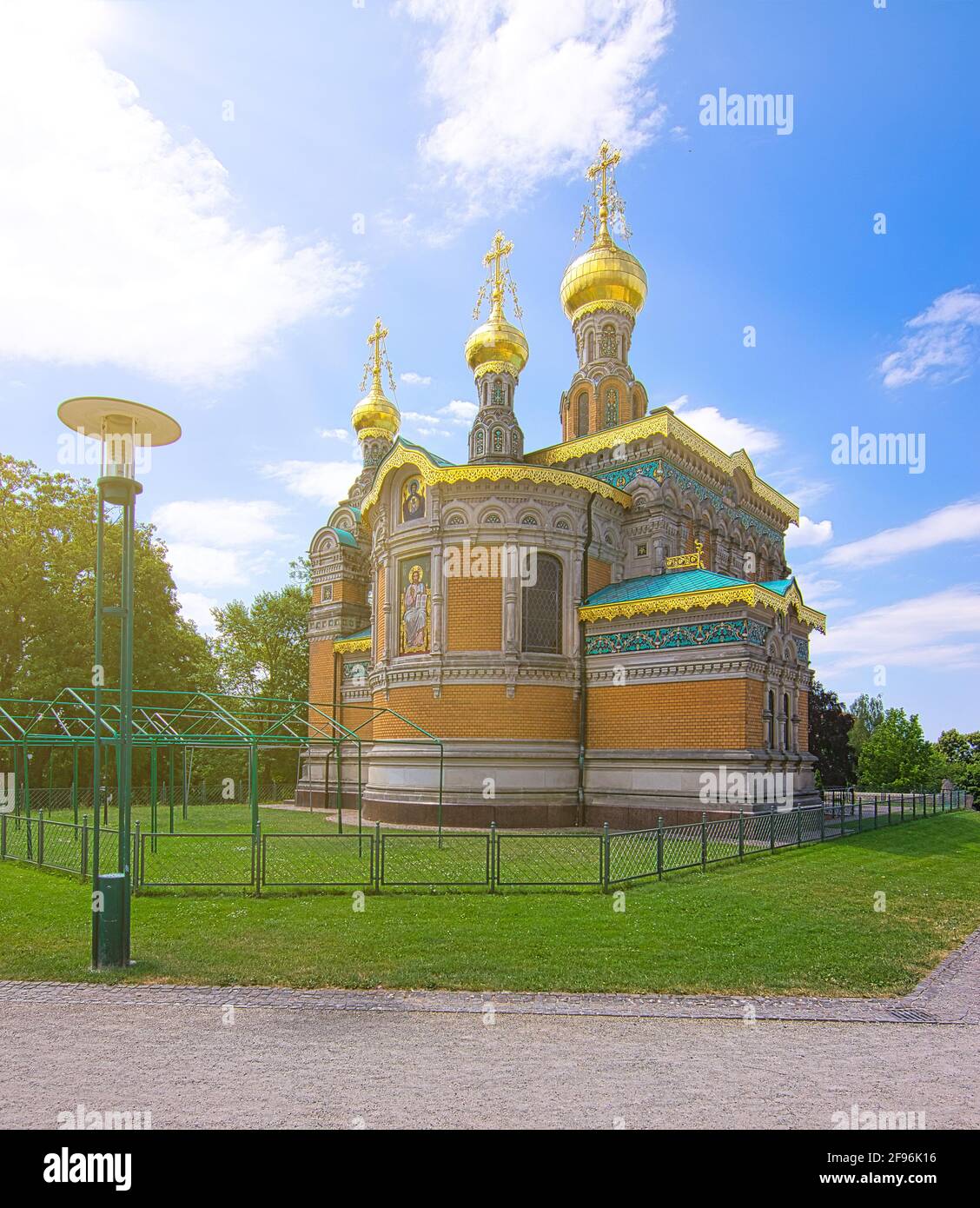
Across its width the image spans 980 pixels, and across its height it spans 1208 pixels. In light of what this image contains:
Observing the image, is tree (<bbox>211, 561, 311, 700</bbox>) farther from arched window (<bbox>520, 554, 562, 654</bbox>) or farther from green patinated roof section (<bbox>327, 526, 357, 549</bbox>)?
arched window (<bbox>520, 554, 562, 654</bbox>)

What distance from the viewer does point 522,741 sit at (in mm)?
20031

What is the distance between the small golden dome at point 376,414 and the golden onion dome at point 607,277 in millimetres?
11126

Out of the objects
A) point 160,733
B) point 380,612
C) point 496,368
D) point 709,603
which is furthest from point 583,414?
point 160,733

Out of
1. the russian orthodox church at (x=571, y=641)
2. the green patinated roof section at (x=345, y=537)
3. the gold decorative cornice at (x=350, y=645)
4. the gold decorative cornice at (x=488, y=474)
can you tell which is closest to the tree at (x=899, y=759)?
the russian orthodox church at (x=571, y=641)

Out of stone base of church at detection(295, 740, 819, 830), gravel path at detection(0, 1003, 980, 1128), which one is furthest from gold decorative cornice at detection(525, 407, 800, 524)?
gravel path at detection(0, 1003, 980, 1128)

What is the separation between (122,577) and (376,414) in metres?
29.0

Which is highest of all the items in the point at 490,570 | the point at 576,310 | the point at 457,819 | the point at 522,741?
Answer: the point at 576,310

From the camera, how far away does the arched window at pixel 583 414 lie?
26.6 metres

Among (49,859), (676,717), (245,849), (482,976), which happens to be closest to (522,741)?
(676,717)

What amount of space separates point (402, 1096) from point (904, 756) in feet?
113

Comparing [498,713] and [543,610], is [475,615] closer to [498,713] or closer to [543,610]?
[543,610]

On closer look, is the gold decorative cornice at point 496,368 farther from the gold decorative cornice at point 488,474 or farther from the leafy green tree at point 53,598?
the leafy green tree at point 53,598

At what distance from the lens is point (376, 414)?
35.6 m

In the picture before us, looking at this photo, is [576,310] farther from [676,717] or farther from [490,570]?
[676,717]
